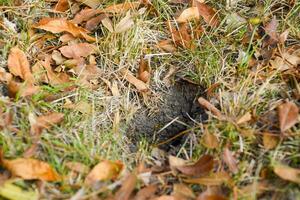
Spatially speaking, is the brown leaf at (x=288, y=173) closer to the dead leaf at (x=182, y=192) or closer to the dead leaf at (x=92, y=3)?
the dead leaf at (x=182, y=192)

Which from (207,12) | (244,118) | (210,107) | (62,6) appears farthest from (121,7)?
(244,118)

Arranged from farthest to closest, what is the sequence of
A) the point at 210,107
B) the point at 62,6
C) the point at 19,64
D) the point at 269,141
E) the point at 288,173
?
the point at 62,6 → the point at 19,64 → the point at 210,107 → the point at 269,141 → the point at 288,173

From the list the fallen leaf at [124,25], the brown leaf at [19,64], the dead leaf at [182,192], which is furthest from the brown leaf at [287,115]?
the brown leaf at [19,64]

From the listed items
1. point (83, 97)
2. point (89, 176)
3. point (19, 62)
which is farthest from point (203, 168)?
point (19, 62)

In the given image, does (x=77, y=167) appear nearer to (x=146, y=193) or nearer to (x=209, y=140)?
(x=146, y=193)

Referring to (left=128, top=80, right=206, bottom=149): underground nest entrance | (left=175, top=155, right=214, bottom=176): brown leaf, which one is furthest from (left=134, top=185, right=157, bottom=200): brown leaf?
(left=128, top=80, right=206, bottom=149): underground nest entrance

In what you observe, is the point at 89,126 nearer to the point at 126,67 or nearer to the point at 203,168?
the point at 126,67

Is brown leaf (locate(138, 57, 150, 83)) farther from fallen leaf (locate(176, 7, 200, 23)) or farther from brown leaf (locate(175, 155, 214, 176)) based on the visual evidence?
brown leaf (locate(175, 155, 214, 176))
